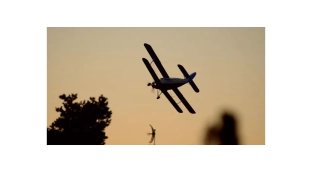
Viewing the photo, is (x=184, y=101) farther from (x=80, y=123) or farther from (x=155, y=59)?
(x=80, y=123)

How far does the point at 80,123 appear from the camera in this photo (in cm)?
6762

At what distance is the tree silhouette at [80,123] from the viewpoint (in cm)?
6519

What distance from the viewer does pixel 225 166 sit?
123 feet

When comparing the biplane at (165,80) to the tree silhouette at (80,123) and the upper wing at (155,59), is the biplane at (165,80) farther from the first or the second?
the tree silhouette at (80,123)

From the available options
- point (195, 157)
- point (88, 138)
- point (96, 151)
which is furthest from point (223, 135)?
point (88, 138)

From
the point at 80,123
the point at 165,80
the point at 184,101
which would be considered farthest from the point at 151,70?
the point at 80,123

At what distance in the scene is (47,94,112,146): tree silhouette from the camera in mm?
65188

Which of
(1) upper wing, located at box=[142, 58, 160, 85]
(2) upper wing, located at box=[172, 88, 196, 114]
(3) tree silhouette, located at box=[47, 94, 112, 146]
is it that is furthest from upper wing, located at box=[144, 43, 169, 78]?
(3) tree silhouette, located at box=[47, 94, 112, 146]

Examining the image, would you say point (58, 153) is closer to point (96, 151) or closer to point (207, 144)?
point (96, 151)

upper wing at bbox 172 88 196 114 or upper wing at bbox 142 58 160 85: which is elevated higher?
upper wing at bbox 142 58 160 85

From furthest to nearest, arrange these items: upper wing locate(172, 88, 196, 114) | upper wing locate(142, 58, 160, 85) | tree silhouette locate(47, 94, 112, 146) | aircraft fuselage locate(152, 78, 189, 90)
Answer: tree silhouette locate(47, 94, 112, 146) < upper wing locate(172, 88, 196, 114) < aircraft fuselage locate(152, 78, 189, 90) < upper wing locate(142, 58, 160, 85)

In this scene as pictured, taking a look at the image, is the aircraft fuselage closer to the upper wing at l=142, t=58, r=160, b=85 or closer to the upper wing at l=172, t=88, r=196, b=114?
the upper wing at l=142, t=58, r=160, b=85

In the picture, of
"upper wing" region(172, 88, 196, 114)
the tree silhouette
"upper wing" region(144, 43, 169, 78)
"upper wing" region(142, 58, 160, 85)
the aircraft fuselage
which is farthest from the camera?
the tree silhouette

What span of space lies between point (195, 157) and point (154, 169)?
7.94 feet
